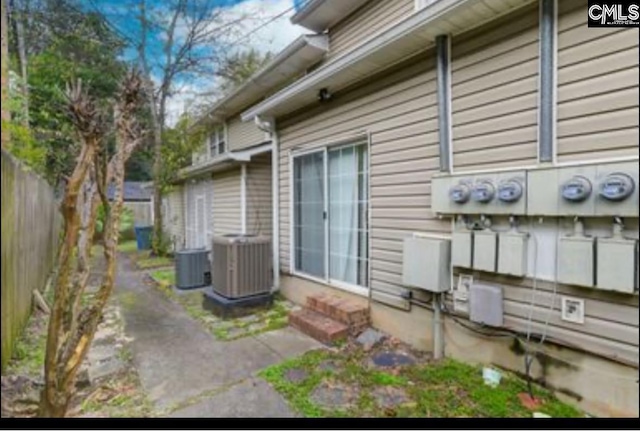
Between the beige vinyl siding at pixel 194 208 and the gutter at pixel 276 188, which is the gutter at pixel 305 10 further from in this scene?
the beige vinyl siding at pixel 194 208

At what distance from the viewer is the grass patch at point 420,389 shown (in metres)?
2.54

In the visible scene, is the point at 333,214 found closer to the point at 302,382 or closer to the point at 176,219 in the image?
the point at 302,382

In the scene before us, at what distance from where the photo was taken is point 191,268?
6574 mm

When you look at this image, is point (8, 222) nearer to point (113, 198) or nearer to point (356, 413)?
point (113, 198)

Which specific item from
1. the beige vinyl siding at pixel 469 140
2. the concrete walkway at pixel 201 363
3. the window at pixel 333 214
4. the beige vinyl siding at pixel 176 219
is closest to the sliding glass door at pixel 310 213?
the window at pixel 333 214

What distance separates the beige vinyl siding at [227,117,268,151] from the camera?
8531 millimetres

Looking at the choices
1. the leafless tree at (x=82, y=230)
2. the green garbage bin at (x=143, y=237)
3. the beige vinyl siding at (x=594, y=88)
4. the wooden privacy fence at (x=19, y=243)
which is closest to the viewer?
the leafless tree at (x=82, y=230)

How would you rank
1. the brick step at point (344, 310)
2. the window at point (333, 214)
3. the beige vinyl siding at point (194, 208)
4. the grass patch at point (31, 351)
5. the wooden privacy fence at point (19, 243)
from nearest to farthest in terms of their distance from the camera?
the wooden privacy fence at point (19, 243) < the grass patch at point (31, 351) < the brick step at point (344, 310) < the window at point (333, 214) < the beige vinyl siding at point (194, 208)

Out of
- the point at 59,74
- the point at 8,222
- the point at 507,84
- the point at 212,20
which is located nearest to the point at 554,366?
the point at 507,84

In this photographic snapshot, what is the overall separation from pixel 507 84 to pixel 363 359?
2.71m

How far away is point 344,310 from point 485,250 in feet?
5.89

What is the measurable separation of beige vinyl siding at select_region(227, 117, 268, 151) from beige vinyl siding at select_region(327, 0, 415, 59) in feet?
10.3

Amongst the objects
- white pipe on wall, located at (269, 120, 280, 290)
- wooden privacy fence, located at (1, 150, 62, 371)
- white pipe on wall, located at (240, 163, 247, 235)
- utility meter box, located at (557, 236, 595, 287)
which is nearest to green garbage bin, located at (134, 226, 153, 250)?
white pipe on wall, located at (240, 163, 247, 235)

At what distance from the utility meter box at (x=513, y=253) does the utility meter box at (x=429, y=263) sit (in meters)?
0.52
